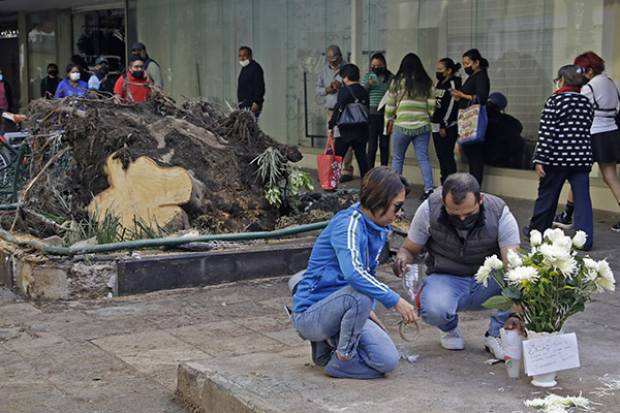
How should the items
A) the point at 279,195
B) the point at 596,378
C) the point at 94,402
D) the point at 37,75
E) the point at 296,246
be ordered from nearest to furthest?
the point at 596,378 < the point at 94,402 < the point at 296,246 < the point at 279,195 < the point at 37,75

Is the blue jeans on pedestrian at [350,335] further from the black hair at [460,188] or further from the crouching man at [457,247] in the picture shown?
the black hair at [460,188]

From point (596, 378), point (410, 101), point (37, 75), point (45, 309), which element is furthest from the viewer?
point (37, 75)

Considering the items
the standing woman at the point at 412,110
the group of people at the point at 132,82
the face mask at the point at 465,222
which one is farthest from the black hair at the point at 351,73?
the face mask at the point at 465,222

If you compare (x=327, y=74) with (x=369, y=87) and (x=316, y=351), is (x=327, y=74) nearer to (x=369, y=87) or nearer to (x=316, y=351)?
(x=369, y=87)

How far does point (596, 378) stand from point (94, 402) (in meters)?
2.65

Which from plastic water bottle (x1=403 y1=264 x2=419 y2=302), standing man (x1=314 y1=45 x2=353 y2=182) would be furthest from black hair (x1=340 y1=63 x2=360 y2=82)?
plastic water bottle (x1=403 y1=264 x2=419 y2=302)

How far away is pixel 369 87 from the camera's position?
523 inches

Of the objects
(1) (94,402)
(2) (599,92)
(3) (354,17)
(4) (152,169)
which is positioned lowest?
(1) (94,402)

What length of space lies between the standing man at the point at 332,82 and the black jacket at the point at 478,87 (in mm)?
1981

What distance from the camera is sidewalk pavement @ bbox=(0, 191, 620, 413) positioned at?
193 inches

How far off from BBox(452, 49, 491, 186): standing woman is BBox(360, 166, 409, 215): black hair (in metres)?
6.63

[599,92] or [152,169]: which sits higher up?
[599,92]

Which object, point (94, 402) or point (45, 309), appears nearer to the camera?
point (94, 402)

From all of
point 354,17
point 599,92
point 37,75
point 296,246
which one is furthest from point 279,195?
point 37,75
